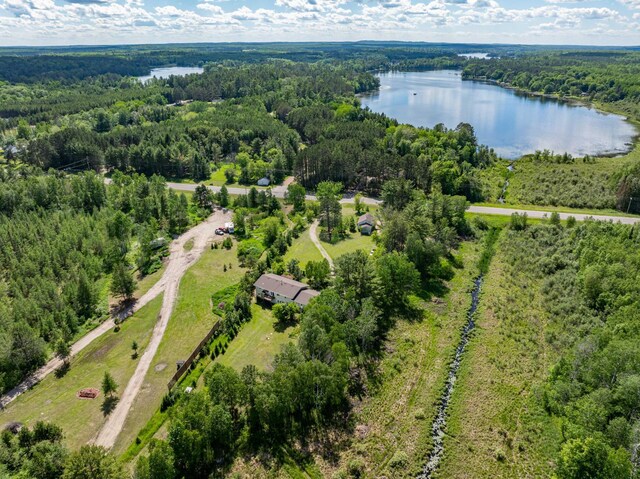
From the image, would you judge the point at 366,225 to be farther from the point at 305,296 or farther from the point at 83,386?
the point at 83,386

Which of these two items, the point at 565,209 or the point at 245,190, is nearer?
the point at 565,209

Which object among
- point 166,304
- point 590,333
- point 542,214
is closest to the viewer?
point 590,333

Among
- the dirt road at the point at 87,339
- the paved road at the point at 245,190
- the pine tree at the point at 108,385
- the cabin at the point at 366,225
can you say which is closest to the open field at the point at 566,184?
the paved road at the point at 245,190

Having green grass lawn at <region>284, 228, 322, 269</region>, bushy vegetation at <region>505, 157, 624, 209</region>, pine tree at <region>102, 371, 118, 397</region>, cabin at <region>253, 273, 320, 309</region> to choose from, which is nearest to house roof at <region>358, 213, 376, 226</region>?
green grass lawn at <region>284, 228, 322, 269</region>

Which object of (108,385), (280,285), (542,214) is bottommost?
(108,385)

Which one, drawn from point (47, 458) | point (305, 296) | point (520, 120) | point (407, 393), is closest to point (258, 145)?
point (305, 296)

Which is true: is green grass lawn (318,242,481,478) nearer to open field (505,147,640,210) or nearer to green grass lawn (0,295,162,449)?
green grass lawn (0,295,162,449)

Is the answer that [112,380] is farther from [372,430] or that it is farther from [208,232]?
[208,232]
